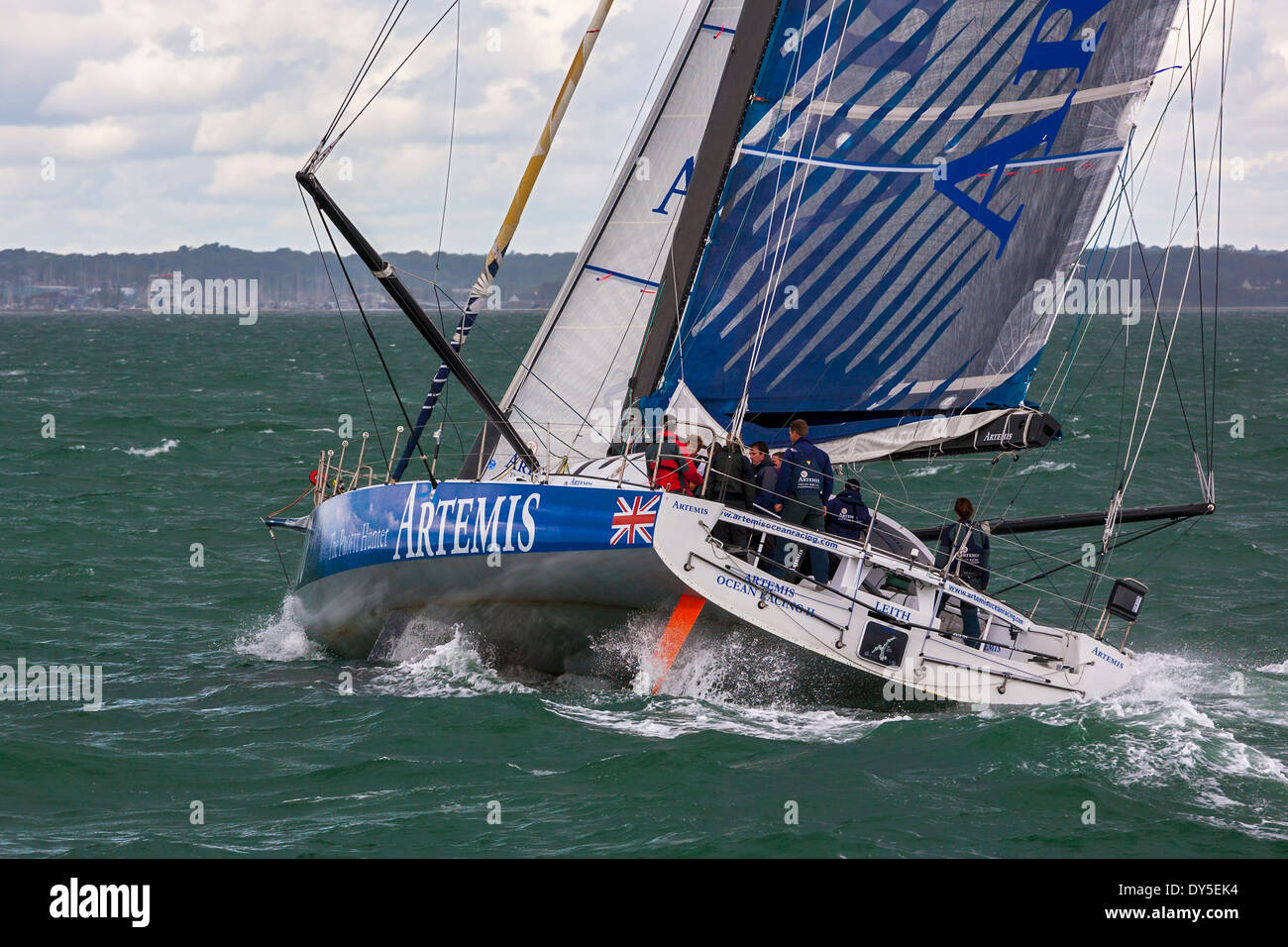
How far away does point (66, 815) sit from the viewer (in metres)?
9.80

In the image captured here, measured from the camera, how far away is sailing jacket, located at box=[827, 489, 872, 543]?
477 inches

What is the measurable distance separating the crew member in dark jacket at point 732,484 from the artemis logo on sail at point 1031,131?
12.0ft

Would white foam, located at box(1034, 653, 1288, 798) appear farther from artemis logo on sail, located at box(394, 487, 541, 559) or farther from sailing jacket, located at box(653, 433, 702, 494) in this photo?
artemis logo on sail, located at box(394, 487, 541, 559)

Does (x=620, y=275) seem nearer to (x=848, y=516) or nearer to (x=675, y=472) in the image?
(x=675, y=472)

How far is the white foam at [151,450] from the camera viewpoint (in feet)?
99.9

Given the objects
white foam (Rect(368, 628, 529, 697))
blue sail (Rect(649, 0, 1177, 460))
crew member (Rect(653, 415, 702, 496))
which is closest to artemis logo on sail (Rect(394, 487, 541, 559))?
white foam (Rect(368, 628, 529, 697))

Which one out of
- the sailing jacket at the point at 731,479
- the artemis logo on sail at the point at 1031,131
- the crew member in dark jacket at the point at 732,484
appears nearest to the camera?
the crew member in dark jacket at the point at 732,484

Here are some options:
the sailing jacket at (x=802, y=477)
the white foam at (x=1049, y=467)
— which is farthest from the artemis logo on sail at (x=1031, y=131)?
the white foam at (x=1049, y=467)

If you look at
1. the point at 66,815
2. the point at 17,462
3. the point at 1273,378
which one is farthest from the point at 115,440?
the point at 1273,378

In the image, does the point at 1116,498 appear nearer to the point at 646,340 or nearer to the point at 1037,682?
the point at 1037,682

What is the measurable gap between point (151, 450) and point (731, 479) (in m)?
22.3

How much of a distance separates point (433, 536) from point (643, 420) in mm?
2145

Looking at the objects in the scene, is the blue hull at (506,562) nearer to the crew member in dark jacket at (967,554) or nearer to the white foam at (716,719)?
the white foam at (716,719)

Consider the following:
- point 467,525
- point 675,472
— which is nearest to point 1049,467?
point 675,472
